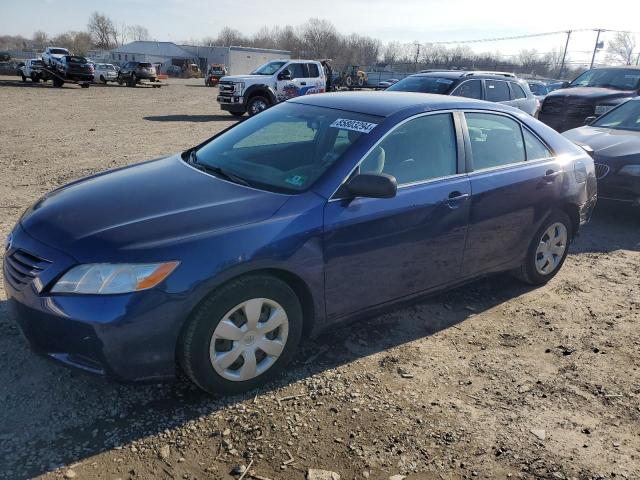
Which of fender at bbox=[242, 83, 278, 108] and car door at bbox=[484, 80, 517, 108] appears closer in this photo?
car door at bbox=[484, 80, 517, 108]

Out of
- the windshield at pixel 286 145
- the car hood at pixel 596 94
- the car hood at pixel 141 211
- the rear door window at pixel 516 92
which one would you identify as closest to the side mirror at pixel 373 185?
the windshield at pixel 286 145

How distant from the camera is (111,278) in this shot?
2525mm

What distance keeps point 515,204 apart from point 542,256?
82cm

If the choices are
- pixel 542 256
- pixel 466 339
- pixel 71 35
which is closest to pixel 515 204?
pixel 542 256

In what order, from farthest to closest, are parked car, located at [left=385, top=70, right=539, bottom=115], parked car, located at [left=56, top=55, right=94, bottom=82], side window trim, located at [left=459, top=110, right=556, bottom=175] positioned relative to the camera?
parked car, located at [left=56, top=55, right=94, bottom=82] → parked car, located at [left=385, top=70, right=539, bottom=115] → side window trim, located at [left=459, top=110, right=556, bottom=175]

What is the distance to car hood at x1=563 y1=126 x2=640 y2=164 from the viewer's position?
22.0 ft

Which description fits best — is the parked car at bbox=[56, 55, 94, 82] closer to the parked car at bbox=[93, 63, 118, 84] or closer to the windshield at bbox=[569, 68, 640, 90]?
the parked car at bbox=[93, 63, 118, 84]

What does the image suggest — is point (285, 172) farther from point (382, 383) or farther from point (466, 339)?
point (466, 339)

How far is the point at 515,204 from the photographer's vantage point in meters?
4.13

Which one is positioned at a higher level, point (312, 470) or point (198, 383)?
point (198, 383)

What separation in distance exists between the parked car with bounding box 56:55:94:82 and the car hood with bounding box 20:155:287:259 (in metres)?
32.0

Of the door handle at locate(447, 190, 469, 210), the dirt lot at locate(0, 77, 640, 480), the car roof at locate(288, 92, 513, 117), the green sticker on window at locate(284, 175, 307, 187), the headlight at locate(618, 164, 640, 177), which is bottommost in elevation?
the dirt lot at locate(0, 77, 640, 480)

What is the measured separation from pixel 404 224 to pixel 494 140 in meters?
1.33

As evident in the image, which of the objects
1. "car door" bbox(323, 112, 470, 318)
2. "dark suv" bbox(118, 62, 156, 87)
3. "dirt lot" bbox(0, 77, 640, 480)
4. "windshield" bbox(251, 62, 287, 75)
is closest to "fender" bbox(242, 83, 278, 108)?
"windshield" bbox(251, 62, 287, 75)
